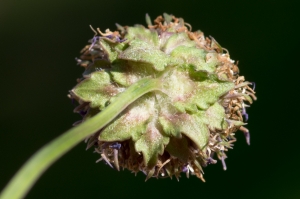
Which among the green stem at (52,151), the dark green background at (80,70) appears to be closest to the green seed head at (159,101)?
the green stem at (52,151)

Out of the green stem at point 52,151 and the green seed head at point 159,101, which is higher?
the green stem at point 52,151

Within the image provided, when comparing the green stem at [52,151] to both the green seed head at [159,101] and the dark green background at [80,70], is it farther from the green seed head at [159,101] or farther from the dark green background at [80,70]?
the dark green background at [80,70]

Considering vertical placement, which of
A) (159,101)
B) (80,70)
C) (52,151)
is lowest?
(80,70)

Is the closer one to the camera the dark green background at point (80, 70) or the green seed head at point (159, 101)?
the green seed head at point (159, 101)

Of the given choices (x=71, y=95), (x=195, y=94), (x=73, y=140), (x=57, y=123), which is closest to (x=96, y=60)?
(x=71, y=95)

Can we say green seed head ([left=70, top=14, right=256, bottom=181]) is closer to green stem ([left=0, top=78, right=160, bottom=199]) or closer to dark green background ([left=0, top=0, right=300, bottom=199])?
green stem ([left=0, top=78, right=160, bottom=199])

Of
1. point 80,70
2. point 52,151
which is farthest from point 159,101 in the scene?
point 80,70

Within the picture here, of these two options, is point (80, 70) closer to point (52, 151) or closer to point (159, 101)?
point (159, 101)
